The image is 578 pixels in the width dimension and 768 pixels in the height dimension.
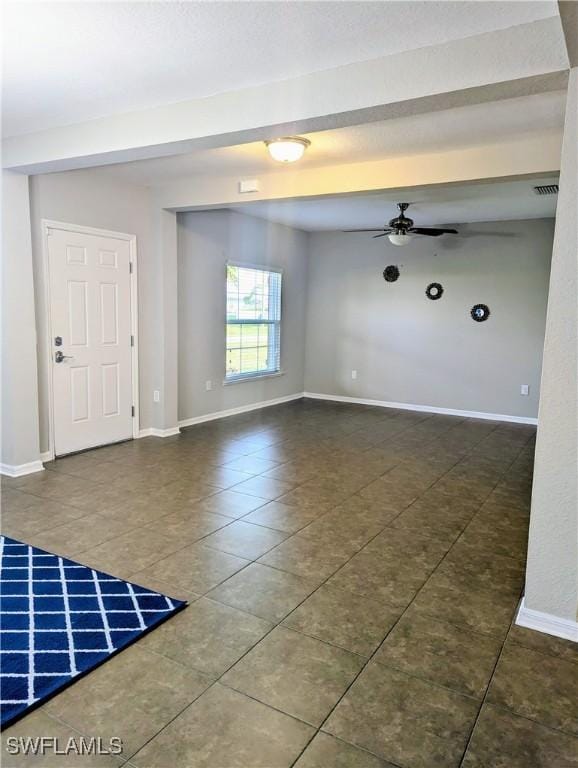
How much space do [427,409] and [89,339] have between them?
185 inches

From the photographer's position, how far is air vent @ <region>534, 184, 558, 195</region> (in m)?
4.63

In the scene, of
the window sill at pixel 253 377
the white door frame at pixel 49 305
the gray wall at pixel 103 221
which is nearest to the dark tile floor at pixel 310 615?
the white door frame at pixel 49 305

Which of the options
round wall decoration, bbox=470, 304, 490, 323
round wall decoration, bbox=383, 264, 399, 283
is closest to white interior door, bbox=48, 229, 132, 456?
round wall decoration, bbox=383, 264, 399, 283

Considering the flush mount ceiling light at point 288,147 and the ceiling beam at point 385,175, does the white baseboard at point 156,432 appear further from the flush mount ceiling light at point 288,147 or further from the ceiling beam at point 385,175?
the flush mount ceiling light at point 288,147

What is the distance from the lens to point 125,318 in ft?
17.0

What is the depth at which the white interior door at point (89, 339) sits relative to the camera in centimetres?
453

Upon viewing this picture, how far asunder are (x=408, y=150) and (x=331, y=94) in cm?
146

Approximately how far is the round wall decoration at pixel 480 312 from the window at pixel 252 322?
2.71 m

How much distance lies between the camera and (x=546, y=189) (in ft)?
15.5

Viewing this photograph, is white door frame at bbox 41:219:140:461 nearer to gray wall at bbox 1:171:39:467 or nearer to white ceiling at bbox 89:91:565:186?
gray wall at bbox 1:171:39:467

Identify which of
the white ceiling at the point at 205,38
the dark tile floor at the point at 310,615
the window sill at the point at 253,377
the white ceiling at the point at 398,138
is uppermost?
the white ceiling at the point at 398,138

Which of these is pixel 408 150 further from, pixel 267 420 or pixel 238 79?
pixel 267 420

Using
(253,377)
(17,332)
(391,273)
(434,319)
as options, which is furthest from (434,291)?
(17,332)

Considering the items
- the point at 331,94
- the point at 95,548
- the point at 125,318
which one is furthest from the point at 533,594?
the point at 125,318
